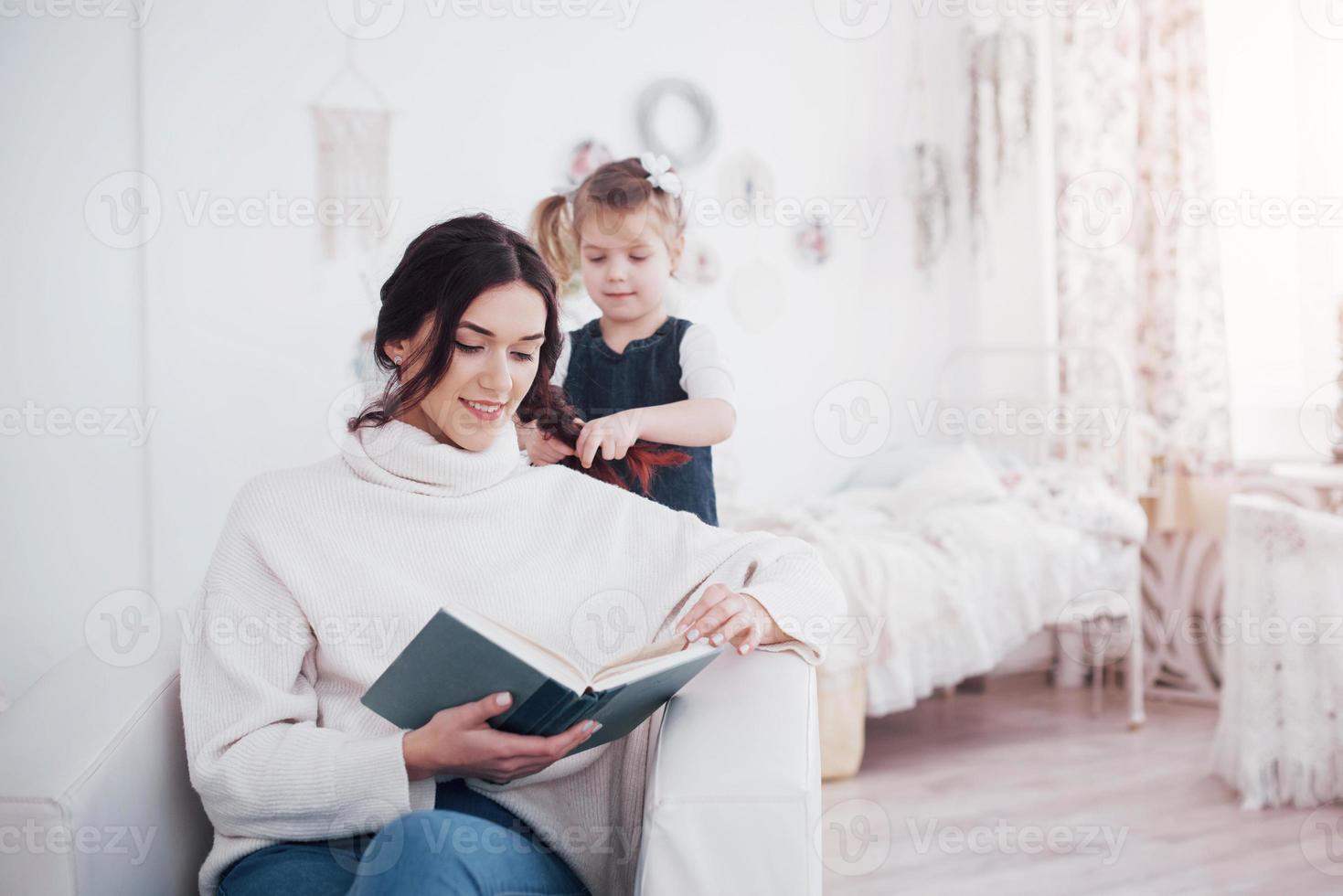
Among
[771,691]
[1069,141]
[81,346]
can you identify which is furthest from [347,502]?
[1069,141]

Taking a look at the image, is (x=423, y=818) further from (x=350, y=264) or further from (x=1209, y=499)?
(x=1209, y=499)

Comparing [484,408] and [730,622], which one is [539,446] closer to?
[484,408]

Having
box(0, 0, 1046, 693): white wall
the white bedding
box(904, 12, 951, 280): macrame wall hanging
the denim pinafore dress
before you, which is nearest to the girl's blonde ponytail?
the denim pinafore dress

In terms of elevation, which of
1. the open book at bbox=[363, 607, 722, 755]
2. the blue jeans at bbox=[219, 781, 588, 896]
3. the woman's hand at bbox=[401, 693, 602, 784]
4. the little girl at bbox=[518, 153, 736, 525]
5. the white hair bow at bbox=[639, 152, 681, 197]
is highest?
the white hair bow at bbox=[639, 152, 681, 197]

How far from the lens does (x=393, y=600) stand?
4.08ft

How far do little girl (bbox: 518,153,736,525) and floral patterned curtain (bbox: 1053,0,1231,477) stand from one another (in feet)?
7.78

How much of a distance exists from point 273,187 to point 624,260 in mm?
1453

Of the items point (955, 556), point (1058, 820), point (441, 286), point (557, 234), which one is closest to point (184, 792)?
point (441, 286)

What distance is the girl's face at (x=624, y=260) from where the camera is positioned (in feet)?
5.52

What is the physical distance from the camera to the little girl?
1.68 m

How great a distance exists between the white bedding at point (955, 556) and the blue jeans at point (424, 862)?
4.79ft

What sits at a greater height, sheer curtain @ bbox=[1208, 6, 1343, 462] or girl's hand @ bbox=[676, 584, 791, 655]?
sheer curtain @ bbox=[1208, 6, 1343, 462]

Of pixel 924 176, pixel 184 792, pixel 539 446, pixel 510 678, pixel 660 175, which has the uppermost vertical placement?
pixel 924 176

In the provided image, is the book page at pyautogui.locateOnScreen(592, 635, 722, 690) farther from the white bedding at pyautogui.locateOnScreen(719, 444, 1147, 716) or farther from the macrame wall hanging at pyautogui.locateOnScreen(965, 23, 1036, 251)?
the macrame wall hanging at pyautogui.locateOnScreen(965, 23, 1036, 251)
